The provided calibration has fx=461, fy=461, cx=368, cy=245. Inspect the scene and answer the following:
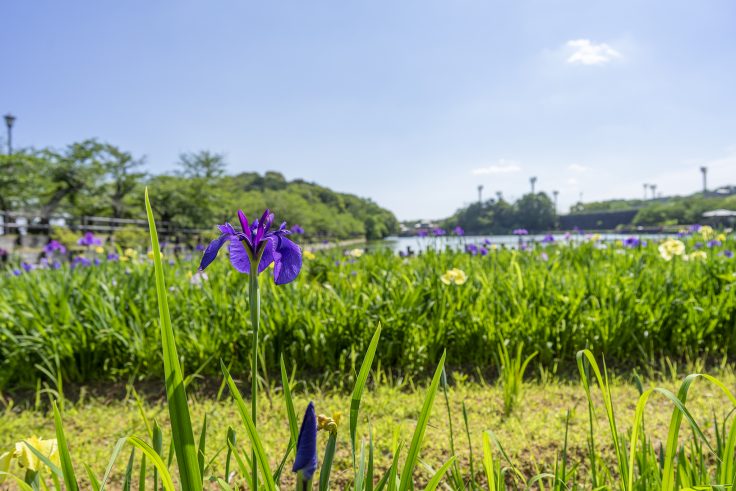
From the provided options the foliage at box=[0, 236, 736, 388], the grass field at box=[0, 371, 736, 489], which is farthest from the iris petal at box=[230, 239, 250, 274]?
the foliage at box=[0, 236, 736, 388]

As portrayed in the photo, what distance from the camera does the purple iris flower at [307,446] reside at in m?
0.68

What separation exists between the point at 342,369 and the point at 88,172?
31.4m

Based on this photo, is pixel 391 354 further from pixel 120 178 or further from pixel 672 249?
pixel 120 178

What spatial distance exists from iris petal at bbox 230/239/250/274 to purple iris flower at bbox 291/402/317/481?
32 cm

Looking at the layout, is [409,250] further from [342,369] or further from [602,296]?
[342,369]

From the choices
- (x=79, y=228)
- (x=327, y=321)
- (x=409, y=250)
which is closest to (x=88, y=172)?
(x=79, y=228)

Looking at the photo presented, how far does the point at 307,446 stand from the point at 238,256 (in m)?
0.38

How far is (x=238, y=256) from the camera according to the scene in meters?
0.88

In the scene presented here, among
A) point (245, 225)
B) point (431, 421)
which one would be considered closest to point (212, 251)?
point (245, 225)

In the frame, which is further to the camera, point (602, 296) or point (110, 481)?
point (602, 296)

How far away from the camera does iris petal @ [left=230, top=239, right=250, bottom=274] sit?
0.86m

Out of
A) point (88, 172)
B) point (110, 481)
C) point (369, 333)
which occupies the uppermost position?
point (88, 172)

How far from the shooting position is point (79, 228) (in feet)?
69.1

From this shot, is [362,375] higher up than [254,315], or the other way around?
[254,315]
